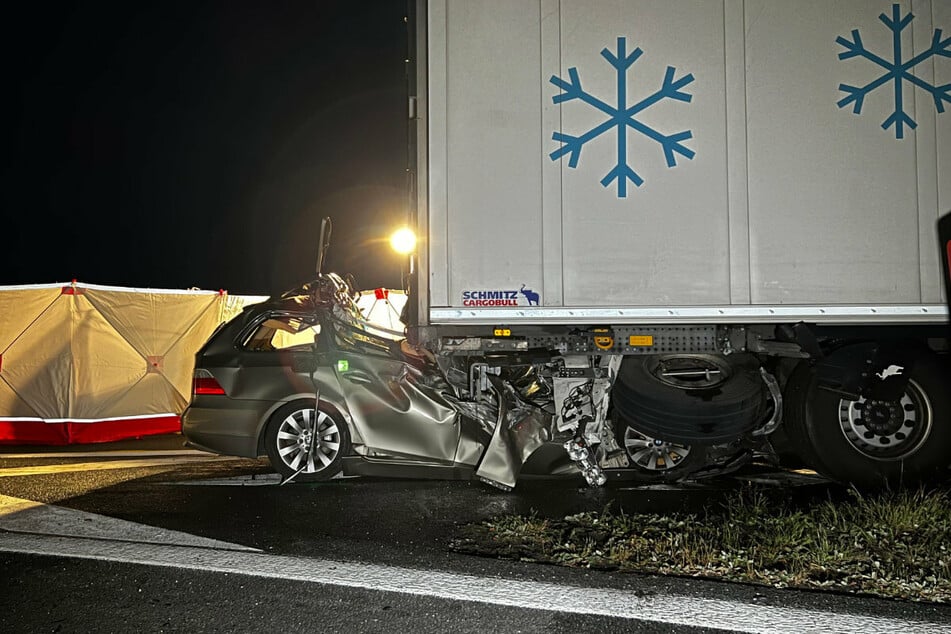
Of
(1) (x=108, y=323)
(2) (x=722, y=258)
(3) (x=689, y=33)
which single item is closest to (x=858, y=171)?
(2) (x=722, y=258)

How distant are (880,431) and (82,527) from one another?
234 inches

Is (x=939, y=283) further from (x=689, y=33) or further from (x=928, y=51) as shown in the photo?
(x=689, y=33)

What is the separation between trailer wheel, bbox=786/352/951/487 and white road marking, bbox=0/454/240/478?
19.5ft

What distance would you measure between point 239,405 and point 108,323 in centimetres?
510

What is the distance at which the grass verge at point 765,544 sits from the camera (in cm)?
389

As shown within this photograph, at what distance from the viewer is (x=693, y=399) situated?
6168mm

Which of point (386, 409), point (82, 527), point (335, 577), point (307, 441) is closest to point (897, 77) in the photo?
point (386, 409)

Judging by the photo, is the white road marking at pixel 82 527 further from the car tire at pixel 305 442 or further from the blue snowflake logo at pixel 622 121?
the blue snowflake logo at pixel 622 121

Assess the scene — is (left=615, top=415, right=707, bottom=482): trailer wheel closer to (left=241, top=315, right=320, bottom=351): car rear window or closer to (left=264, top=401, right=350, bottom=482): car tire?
(left=264, top=401, right=350, bottom=482): car tire

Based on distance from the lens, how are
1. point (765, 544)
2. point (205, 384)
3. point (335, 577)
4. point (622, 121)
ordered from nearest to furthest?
point (335, 577)
point (765, 544)
point (622, 121)
point (205, 384)

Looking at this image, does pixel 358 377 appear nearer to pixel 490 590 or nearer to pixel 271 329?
pixel 271 329

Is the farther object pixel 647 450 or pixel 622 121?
pixel 647 450

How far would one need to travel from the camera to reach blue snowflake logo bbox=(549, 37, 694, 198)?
5840 mm

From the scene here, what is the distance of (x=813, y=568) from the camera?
4.01 m
